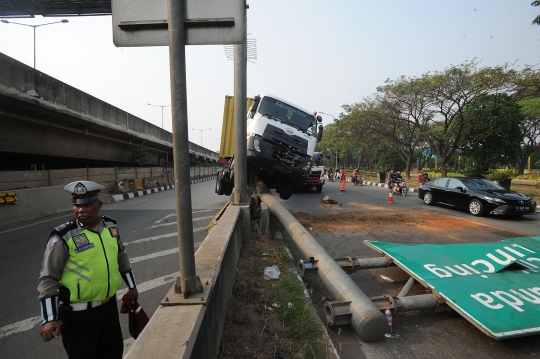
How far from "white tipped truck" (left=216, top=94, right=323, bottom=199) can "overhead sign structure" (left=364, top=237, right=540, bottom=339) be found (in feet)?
14.2

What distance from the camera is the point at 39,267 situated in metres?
5.14

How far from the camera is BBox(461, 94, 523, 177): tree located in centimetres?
1873

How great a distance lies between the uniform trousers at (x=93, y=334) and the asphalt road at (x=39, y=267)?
0.94 metres

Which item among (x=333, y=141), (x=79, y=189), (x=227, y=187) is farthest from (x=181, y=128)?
(x=333, y=141)

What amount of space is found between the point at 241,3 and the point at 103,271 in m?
1.99

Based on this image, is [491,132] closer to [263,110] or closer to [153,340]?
[263,110]

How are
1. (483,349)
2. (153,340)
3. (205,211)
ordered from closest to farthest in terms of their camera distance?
1. (153,340)
2. (483,349)
3. (205,211)

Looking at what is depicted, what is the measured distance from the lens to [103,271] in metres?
2.11

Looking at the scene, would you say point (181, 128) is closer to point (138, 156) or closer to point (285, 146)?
point (285, 146)

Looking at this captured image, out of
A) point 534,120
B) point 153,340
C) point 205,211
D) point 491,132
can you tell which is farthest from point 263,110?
point 534,120

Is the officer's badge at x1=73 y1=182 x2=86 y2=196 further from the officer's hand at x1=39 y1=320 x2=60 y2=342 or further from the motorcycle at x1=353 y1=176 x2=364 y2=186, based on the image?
the motorcycle at x1=353 y1=176 x2=364 y2=186

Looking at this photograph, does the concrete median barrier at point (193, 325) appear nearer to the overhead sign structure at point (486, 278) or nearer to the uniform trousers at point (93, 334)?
the uniform trousers at point (93, 334)

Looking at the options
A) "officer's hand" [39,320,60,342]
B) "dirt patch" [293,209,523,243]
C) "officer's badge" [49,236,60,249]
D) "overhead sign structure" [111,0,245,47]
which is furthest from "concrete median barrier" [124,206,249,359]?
"dirt patch" [293,209,523,243]

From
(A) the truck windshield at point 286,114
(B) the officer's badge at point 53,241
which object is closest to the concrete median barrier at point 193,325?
(B) the officer's badge at point 53,241
